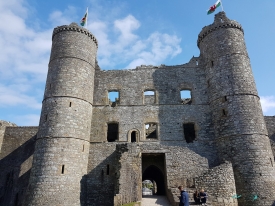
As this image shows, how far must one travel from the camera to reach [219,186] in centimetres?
1295

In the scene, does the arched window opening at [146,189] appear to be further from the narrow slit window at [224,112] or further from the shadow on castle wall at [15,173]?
the narrow slit window at [224,112]

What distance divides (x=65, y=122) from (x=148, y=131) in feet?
27.5

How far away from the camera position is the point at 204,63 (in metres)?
18.9

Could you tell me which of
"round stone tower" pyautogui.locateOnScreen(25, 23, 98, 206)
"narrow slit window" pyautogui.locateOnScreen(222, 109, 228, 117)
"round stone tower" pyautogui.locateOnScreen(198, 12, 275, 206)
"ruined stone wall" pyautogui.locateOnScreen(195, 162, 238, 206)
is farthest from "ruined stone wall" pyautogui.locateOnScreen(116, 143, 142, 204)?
"narrow slit window" pyautogui.locateOnScreen(222, 109, 228, 117)

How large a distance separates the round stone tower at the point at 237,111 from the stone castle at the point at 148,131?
0.21 ft

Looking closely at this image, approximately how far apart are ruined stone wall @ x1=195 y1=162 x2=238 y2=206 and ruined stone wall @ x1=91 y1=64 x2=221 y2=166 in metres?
2.42

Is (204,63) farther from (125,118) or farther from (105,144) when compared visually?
(105,144)

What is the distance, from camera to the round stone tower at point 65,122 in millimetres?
13805

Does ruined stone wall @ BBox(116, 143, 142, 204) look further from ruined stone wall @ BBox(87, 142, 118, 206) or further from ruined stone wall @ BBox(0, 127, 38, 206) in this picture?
ruined stone wall @ BBox(0, 127, 38, 206)

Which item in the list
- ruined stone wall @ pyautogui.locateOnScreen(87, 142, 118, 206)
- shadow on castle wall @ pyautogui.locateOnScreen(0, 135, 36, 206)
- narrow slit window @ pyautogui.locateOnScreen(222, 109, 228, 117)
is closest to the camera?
ruined stone wall @ pyautogui.locateOnScreen(87, 142, 118, 206)

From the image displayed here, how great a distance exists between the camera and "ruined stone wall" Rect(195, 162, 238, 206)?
1252 centimetres

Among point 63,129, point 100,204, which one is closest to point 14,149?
point 63,129

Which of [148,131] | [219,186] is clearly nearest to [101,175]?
[148,131]

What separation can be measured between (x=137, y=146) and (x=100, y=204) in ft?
15.6
